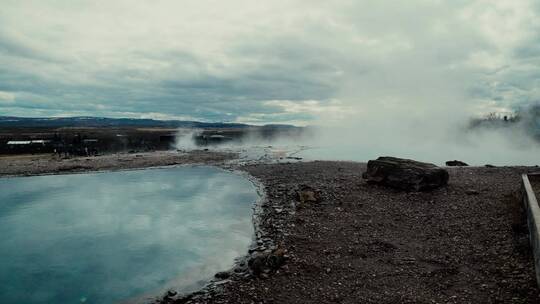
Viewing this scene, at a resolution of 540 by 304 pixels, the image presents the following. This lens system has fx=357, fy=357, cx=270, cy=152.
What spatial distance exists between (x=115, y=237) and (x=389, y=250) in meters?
15.6

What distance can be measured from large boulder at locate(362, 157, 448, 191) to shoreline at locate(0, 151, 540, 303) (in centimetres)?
64

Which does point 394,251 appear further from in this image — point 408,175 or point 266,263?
point 408,175

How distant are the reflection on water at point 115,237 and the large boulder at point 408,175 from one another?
9.80m

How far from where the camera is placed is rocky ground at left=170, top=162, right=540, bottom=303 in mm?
10828

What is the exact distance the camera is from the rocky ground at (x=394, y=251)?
10.8m

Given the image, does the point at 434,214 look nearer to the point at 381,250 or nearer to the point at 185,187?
the point at 381,250

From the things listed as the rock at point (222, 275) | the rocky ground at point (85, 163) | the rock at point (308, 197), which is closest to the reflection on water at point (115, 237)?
the rock at point (222, 275)

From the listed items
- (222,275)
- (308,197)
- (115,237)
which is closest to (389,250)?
(222,275)

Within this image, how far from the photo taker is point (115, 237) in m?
21.2

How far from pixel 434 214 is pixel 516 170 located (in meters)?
17.3

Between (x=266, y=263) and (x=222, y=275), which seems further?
(x=222, y=275)

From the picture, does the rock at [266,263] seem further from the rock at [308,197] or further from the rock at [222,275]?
the rock at [308,197]

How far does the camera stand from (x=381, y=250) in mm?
14430

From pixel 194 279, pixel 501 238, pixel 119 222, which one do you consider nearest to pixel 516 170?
pixel 501 238
